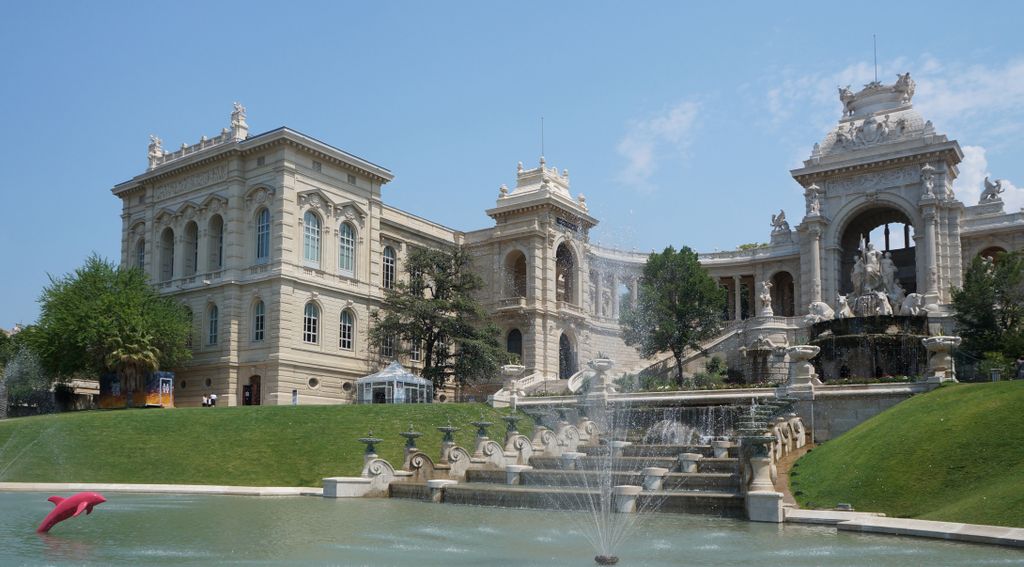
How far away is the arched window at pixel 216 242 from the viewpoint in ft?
186

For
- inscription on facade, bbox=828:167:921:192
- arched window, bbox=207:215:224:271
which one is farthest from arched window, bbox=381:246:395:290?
inscription on facade, bbox=828:167:921:192

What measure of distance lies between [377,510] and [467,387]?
38.3 metres

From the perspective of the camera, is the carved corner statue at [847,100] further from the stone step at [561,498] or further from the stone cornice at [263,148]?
the stone step at [561,498]

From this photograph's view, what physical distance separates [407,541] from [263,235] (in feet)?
134

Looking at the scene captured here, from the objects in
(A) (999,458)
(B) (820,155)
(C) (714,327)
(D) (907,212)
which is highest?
(B) (820,155)

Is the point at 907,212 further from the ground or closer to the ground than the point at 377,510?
further from the ground

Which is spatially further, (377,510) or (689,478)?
(689,478)

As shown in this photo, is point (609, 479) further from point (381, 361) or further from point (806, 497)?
point (381, 361)

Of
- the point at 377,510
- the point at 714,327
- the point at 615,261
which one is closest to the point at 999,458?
the point at 377,510

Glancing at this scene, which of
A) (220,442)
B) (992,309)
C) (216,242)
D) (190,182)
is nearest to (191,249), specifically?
(216,242)

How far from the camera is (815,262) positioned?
64375 mm

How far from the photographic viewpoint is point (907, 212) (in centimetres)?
6209

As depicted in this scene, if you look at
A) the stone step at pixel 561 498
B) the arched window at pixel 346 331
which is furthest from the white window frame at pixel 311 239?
the stone step at pixel 561 498

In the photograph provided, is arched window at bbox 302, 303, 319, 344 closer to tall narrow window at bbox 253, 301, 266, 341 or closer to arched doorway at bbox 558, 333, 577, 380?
tall narrow window at bbox 253, 301, 266, 341
